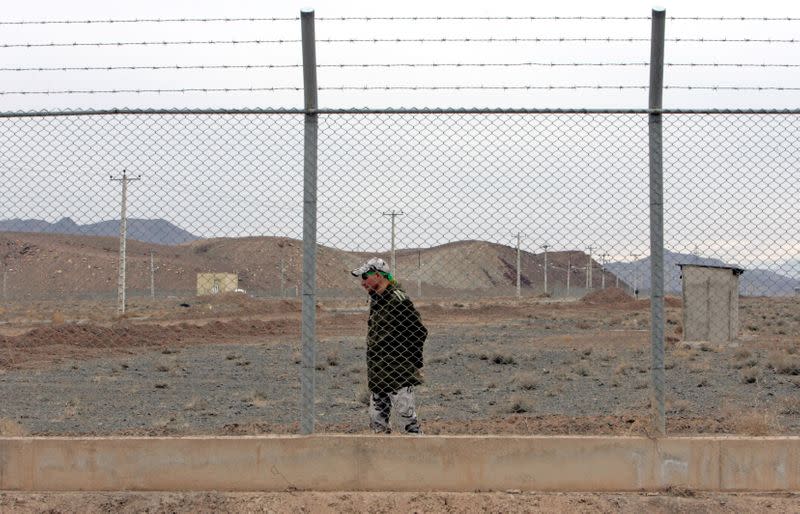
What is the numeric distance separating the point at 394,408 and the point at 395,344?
0.51 m

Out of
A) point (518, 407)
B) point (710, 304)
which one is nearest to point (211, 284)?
point (710, 304)

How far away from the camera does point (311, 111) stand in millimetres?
6754

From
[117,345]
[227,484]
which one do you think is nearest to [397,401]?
[227,484]

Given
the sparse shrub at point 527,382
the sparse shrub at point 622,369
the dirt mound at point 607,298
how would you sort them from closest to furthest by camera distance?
the sparse shrub at point 527,382 → the sparse shrub at point 622,369 → the dirt mound at point 607,298

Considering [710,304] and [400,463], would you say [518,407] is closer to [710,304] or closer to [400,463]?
[400,463]

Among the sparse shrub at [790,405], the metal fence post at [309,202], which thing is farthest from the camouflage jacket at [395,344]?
the sparse shrub at [790,405]

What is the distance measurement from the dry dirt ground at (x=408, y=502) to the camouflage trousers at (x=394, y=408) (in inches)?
45.1

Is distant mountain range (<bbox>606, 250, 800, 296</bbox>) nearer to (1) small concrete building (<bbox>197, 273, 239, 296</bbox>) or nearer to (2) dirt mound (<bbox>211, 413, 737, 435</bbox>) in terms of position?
(2) dirt mound (<bbox>211, 413, 737, 435</bbox>)

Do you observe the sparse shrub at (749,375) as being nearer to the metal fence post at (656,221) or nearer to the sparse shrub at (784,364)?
the sparse shrub at (784,364)

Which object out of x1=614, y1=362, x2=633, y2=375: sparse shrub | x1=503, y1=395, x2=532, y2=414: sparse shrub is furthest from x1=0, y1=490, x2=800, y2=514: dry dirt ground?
x1=614, y1=362, x2=633, y2=375: sparse shrub

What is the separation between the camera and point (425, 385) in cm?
1711

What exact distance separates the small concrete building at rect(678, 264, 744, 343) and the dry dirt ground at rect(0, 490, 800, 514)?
19560 millimetres

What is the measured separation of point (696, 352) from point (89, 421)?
15.8 meters

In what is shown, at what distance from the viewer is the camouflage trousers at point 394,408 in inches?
309
